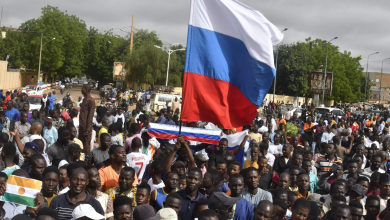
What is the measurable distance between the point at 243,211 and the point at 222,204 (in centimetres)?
32

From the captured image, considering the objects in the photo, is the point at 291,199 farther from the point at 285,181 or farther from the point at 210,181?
the point at 210,181

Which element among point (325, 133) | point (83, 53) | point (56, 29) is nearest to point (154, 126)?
point (325, 133)

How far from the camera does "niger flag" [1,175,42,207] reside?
14.8 feet

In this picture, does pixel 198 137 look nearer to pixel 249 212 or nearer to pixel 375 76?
pixel 249 212

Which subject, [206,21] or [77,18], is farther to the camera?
[77,18]

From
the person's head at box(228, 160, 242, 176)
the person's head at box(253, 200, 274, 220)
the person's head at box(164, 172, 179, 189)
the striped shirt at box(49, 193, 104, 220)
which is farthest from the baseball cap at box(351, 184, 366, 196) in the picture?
the striped shirt at box(49, 193, 104, 220)

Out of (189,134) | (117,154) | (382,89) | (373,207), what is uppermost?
(382,89)

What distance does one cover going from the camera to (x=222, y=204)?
5.15 m

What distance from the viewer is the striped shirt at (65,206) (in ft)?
15.3

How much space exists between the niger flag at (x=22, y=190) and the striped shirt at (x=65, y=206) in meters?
0.27

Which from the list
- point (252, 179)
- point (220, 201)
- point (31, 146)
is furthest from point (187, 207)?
point (31, 146)

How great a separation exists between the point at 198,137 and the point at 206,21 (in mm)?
2395

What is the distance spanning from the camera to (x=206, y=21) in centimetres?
675

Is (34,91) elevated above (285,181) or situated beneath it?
elevated above
